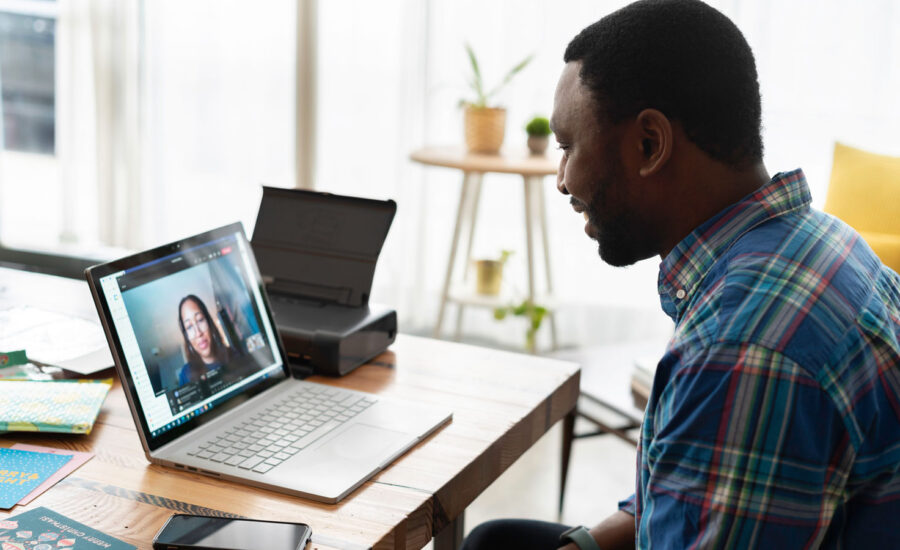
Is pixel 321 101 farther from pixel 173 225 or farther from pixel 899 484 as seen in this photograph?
pixel 899 484

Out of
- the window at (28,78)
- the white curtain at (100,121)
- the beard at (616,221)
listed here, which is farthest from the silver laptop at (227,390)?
the window at (28,78)

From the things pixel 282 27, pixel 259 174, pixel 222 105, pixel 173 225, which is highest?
pixel 282 27

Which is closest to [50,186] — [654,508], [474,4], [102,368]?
[474,4]

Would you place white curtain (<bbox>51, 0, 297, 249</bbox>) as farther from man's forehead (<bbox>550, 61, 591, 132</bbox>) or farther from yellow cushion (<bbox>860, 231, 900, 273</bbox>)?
man's forehead (<bbox>550, 61, 591, 132</bbox>)

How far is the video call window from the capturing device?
3.49ft

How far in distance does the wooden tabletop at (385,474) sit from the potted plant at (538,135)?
5.72ft

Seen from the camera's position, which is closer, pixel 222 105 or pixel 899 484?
pixel 899 484

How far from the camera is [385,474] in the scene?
40.1 inches

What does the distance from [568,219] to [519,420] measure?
2297 millimetres

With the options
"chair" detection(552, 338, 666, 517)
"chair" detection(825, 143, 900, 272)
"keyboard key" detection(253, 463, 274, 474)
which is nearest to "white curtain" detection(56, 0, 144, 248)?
"chair" detection(552, 338, 666, 517)

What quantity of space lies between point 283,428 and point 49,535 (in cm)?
32

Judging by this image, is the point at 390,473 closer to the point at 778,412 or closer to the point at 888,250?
the point at 778,412

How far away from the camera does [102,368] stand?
4.13 ft

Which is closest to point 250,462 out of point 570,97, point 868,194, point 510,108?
point 570,97
